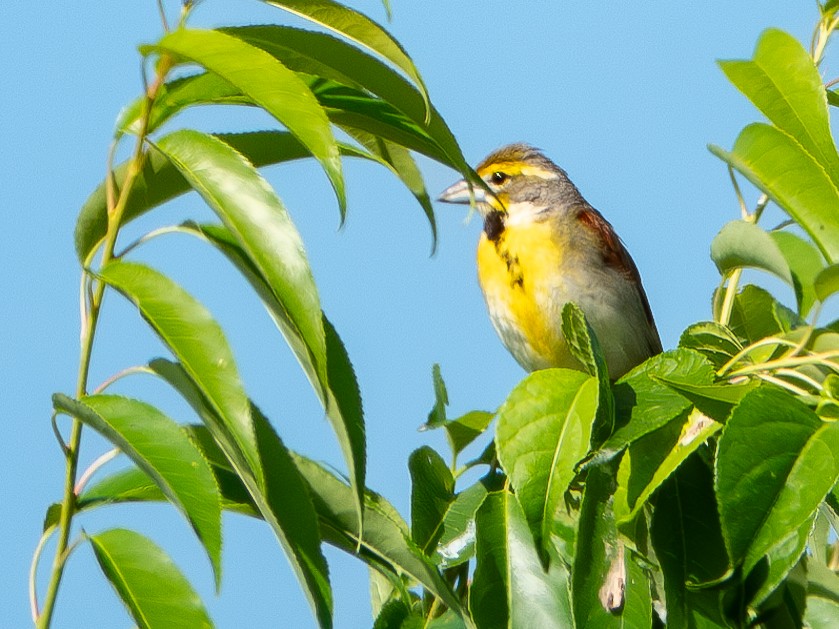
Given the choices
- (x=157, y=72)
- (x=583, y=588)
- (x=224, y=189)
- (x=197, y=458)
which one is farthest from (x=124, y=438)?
(x=583, y=588)

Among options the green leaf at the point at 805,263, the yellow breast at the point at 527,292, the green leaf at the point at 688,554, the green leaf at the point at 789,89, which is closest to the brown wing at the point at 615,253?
the yellow breast at the point at 527,292

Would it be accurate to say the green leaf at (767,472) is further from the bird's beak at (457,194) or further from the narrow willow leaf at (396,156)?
the bird's beak at (457,194)

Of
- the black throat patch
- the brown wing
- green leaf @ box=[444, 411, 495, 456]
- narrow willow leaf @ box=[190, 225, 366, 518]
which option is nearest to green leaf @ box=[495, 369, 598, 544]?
narrow willow leaf @ box=[190, 225, 366, 518]

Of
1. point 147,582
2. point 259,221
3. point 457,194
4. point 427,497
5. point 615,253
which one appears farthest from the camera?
point 457,194

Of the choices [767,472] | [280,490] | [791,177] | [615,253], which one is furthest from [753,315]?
[615,253]

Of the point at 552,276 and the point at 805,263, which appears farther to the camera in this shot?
the point at 552,276

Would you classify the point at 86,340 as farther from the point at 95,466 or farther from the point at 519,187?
the point at 519,187

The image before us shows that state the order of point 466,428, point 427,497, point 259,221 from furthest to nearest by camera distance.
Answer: point 466,428
point 427,497
point 259,221

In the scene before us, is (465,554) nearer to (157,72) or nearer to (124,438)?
(124,438)

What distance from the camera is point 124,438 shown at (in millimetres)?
1683

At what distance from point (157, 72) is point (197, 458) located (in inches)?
24.7

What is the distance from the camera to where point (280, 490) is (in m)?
1.85

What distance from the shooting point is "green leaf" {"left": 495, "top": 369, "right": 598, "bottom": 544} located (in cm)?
181

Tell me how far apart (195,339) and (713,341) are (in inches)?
41.2
